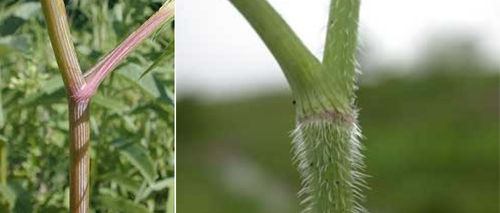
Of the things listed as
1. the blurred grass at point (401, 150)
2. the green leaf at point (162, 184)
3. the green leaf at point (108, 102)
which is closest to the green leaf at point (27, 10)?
the green leaf at point (108, 102)

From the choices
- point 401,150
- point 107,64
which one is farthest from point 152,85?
point 401,150

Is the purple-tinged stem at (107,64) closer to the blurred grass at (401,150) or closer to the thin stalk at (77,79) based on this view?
the thin stalk at (77,79)

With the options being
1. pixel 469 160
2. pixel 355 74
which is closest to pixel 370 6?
pixel 355 74

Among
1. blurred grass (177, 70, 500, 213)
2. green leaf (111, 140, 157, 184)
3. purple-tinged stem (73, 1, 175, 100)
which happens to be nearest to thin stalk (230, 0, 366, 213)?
purple-tinged stem (73, 1, 175, 100)

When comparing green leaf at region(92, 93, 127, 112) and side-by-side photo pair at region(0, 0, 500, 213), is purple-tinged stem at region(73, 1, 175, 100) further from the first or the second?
green leaf at region(92, 93, 127, 112)

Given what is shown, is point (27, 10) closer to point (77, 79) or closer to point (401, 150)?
point (77, 79)

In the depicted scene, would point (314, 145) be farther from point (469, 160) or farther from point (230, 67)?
point (469, 160)

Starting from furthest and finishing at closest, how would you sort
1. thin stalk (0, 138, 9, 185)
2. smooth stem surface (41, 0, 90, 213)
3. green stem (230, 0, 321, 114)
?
1. thin stalk (0, 138, 9, 185)
2. smooth stem surface (41, 0, 90, 213)
3. green stem (230, 0, 321, 114)
